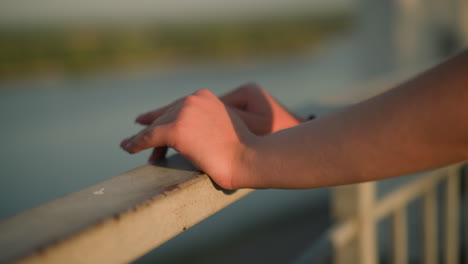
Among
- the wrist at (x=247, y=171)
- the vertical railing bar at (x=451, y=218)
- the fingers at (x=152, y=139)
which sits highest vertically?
the fingers at (x=152, y=139)

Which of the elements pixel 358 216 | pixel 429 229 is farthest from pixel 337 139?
pixel 429 229

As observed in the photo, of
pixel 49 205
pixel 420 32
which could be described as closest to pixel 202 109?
pixel 49 205

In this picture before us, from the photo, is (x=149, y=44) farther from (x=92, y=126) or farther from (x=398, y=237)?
(x=398, y=237)

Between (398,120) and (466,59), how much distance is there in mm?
92

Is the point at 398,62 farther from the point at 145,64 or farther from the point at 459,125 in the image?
the point at 145,64

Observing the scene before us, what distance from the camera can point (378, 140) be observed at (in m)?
0.50

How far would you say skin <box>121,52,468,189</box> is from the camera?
455 mm

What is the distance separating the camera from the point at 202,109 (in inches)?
23.2

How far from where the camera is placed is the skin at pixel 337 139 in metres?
0.46

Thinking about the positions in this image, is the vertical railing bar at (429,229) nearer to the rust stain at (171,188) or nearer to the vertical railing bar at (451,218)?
the vertical railing bar at (451,218)

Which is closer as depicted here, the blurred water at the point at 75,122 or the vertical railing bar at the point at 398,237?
the vertical railing bar at the point at 398,237

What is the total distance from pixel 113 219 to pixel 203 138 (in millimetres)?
192

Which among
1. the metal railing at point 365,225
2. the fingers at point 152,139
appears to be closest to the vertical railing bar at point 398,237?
the metal railing at point 365,225

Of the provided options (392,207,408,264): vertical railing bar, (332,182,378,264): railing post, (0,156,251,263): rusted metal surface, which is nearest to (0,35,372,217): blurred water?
(332,182,378,264): railing post
